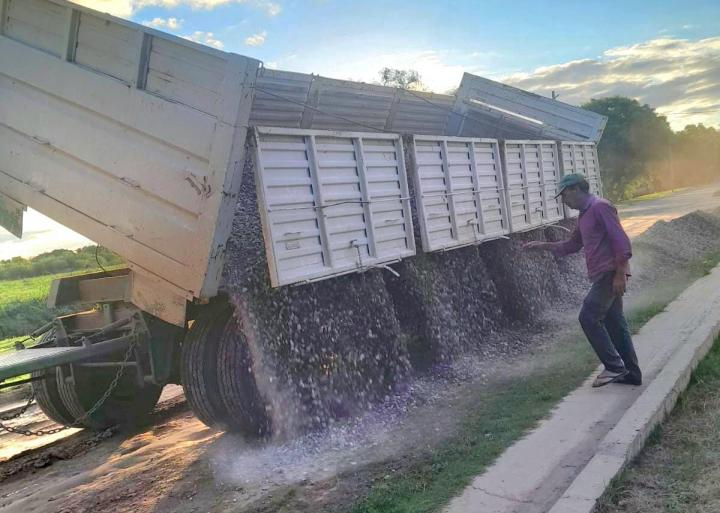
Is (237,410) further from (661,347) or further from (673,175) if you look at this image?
(673,175)

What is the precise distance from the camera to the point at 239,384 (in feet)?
16.3

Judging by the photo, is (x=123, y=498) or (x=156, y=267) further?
(x=156, y=267)

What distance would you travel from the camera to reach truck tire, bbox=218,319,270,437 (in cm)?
495

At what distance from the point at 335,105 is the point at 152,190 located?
406cm

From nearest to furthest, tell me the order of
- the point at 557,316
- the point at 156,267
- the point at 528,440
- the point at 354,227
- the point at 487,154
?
1. the point at 528,440
2. the point at 156,267
3. the point at 354,227
4. the point at 487,154
5. the point at 557,316

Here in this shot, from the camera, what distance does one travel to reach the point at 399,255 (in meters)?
6.05

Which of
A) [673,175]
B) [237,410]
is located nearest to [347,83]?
[237,410]

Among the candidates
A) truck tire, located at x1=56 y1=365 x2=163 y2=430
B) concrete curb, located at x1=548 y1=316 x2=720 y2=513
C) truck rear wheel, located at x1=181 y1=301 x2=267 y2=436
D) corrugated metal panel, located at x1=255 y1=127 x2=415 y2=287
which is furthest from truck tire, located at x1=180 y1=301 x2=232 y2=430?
concrete curb, located at x1=548 y1=316 x2=720 y2=513

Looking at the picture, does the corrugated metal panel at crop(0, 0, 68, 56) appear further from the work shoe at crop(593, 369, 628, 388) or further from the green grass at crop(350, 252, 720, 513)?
the work shoe at crop(593, 369, 628, 388)

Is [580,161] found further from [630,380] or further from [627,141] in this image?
[627,141]

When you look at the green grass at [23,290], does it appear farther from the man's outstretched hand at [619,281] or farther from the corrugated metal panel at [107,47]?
the man's outstretched hand at [619,281]

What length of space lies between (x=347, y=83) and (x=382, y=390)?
4.27 m

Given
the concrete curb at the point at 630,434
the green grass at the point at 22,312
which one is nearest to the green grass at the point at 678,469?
the concrete curb at the point at 630,434

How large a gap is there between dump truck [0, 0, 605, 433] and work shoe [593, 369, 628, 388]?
6.64 ft
